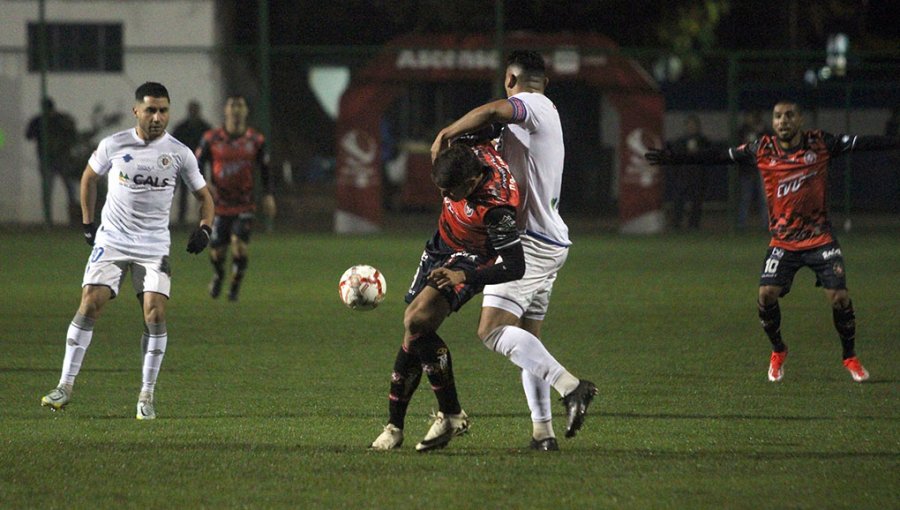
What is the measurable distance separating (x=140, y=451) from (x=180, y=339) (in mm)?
4625

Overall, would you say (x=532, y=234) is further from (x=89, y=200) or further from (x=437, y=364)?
(x=89, y=200)

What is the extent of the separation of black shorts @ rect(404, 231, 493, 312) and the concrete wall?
19078 mm

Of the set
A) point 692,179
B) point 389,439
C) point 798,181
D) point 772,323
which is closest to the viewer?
point 389,439

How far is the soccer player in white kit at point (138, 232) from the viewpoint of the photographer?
809 cm

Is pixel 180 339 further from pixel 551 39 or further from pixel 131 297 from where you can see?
pixel 551 39

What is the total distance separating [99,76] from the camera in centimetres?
2697

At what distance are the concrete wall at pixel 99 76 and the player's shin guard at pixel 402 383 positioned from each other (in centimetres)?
1911

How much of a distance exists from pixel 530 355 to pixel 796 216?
3.52m

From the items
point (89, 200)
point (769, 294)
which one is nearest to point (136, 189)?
point (89, 200)

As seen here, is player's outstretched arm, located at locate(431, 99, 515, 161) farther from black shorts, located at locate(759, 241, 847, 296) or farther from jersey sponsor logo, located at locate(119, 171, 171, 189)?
black shorts, located at locate(759, 241, 847, 296)

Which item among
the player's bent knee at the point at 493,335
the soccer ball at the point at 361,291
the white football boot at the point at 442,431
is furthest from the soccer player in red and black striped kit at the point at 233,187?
the player's bent knee at the point at 493,335

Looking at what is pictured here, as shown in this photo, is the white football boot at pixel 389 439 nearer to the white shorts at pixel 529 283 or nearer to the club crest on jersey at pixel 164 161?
the white shorts at pixel 529 283

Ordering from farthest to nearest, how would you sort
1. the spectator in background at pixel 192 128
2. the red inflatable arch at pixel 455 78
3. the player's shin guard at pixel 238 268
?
the red inflatable arch at pixel 455 78, the spectator in background at pixel 192 128, the player's shin guard at pixel 238 268

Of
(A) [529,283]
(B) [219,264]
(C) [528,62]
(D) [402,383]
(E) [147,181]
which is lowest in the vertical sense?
(B) [219,264]
